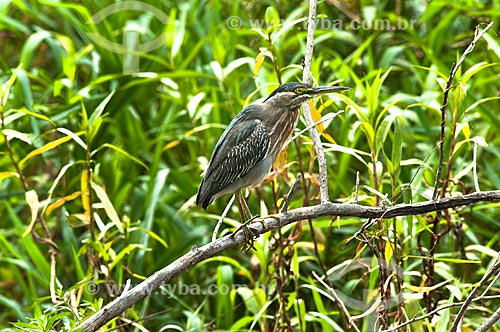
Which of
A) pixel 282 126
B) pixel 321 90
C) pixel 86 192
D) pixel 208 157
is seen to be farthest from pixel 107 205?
pixel 321 90

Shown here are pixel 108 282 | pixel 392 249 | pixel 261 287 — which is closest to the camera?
pixel 392 249

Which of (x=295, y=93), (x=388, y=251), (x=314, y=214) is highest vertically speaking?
(x=295, y=93)

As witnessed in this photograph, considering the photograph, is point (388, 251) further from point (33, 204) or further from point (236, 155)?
point (33, 204)

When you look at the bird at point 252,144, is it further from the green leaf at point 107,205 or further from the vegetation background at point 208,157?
the green leaf at point 107,205

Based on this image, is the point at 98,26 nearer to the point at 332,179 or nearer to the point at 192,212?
the point at 192,212

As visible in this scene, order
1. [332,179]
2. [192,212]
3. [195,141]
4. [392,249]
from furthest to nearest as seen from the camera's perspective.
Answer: [195,141]
[192,212]
[332,179]
[392,249]

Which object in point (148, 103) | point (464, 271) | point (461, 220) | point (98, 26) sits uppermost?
point (98, 26)

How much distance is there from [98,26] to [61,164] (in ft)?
3.14

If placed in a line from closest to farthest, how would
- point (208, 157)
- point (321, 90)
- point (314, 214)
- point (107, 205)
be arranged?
point (314, 214) → point (321, 90) → point (107, 205) → point (208, 157)

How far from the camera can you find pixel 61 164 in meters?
4.07

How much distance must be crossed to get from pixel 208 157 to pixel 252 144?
1373 millimetres

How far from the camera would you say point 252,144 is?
2.66 metres

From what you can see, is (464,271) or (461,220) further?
A: (464,271)

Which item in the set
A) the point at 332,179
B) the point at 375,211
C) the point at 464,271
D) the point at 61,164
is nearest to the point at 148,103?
the point at 61,164
